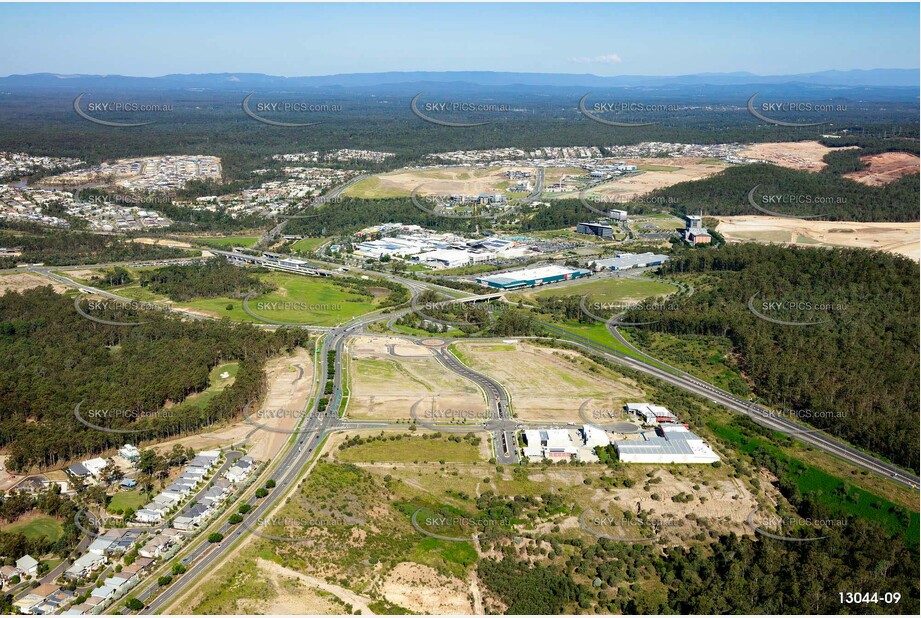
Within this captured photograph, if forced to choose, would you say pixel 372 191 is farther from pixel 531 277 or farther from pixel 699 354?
Result: pixel 699 354

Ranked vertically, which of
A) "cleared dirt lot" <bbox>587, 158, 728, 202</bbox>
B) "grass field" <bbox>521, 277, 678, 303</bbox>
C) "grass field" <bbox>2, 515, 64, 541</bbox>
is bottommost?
"grass field" <bbox>2, 515, 64, 541</bbox>

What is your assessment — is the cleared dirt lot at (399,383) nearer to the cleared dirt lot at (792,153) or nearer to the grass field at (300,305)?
the grass field at (300,305)

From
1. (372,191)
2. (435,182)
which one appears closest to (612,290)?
(372,191)

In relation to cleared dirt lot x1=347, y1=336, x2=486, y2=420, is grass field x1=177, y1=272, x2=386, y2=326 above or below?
above

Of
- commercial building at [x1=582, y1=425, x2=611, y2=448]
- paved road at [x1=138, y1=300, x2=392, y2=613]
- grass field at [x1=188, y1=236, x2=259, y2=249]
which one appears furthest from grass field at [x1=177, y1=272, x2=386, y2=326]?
commercial building at [x1=582, y1=425, x2=611, y2=448]

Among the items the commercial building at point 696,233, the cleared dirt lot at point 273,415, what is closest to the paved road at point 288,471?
the cleared dirt lot at point 273,415

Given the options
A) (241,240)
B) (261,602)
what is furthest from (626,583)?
(241,240)

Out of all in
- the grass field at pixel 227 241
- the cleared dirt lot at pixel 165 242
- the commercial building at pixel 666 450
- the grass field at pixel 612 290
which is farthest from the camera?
the grass field at pixel 227 241

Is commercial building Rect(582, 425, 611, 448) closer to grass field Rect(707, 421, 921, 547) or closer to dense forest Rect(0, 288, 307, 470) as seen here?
grass field Rect(707, 421, 921, 547)
